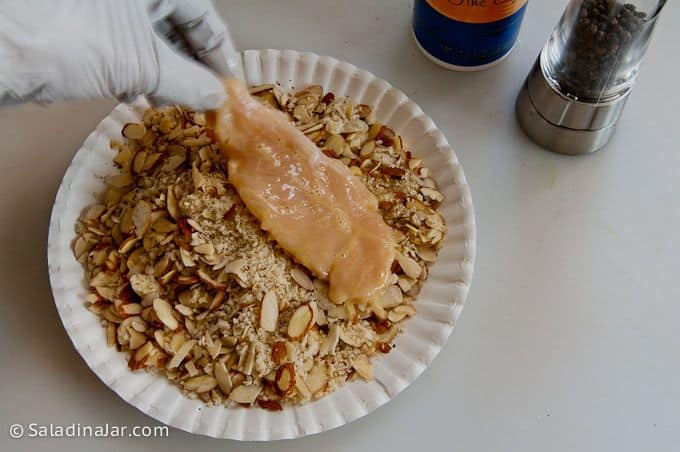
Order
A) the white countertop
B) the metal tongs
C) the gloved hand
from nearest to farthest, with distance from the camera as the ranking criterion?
the gloved hand < the metal tongs < the white countertop

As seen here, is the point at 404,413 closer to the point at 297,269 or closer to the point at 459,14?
the point at 297,269

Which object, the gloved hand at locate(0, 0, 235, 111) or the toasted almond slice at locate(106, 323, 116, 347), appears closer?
the gloved hand at locate(0, 0, 235, 111)

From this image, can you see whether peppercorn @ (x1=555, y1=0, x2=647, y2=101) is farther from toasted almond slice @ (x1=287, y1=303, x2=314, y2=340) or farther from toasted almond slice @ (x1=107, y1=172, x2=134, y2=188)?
toasted almond slice @ (x1=107, y1=172, x2=134, y2=188)

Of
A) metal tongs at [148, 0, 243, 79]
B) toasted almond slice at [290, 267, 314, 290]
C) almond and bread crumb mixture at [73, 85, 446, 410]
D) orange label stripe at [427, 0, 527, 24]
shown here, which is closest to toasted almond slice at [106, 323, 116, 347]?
almond and bread crumb mixture at [73, 85, 446, 410]

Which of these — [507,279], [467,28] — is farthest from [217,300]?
[467,28]

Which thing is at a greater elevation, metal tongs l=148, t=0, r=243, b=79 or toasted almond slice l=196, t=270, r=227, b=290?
metal tongs l=148, t=0, r=243, b=79

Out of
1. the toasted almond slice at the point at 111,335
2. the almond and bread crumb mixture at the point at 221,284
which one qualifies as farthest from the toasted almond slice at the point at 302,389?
the toasted almond slice at the point at 111,335

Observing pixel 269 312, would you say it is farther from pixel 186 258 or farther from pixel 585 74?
pixel 585 74
